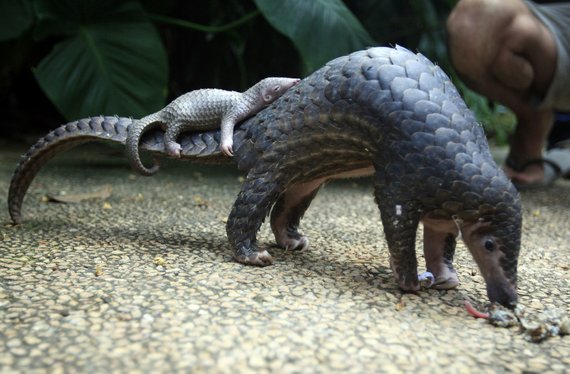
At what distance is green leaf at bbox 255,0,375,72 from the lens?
131 inches

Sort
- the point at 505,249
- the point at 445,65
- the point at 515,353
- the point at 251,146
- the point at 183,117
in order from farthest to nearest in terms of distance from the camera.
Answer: the point at 445,65 → the point at 183,117 → the point at 251,146 → the point at 505,249 → the point at 515,353

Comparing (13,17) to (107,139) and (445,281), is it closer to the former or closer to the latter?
(107,139)

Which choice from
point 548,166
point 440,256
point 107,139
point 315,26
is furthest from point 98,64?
point 548,166

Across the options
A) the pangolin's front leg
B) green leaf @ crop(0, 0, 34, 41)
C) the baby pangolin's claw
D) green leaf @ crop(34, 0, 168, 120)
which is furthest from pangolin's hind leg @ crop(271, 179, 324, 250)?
green leaf @ crop(0, 0, 34, 41)

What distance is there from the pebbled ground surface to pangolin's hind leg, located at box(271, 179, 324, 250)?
53mm

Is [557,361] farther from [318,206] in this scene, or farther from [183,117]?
[318,206]

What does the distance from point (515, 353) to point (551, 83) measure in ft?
8.73

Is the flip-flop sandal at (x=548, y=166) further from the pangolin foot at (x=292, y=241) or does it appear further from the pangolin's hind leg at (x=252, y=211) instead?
the pangolin's hind leg at (x=252, y=211)

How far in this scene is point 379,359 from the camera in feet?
4.08

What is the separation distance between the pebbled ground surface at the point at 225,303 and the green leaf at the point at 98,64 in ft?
3.28

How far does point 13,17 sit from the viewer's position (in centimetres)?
370

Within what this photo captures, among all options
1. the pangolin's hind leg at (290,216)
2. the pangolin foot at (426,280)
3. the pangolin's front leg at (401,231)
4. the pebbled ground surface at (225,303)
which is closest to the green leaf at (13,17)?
the pebbled ground surface at (225,303)

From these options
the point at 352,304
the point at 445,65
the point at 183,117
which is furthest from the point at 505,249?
the point at 445,65

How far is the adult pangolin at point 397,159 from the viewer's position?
154cm
